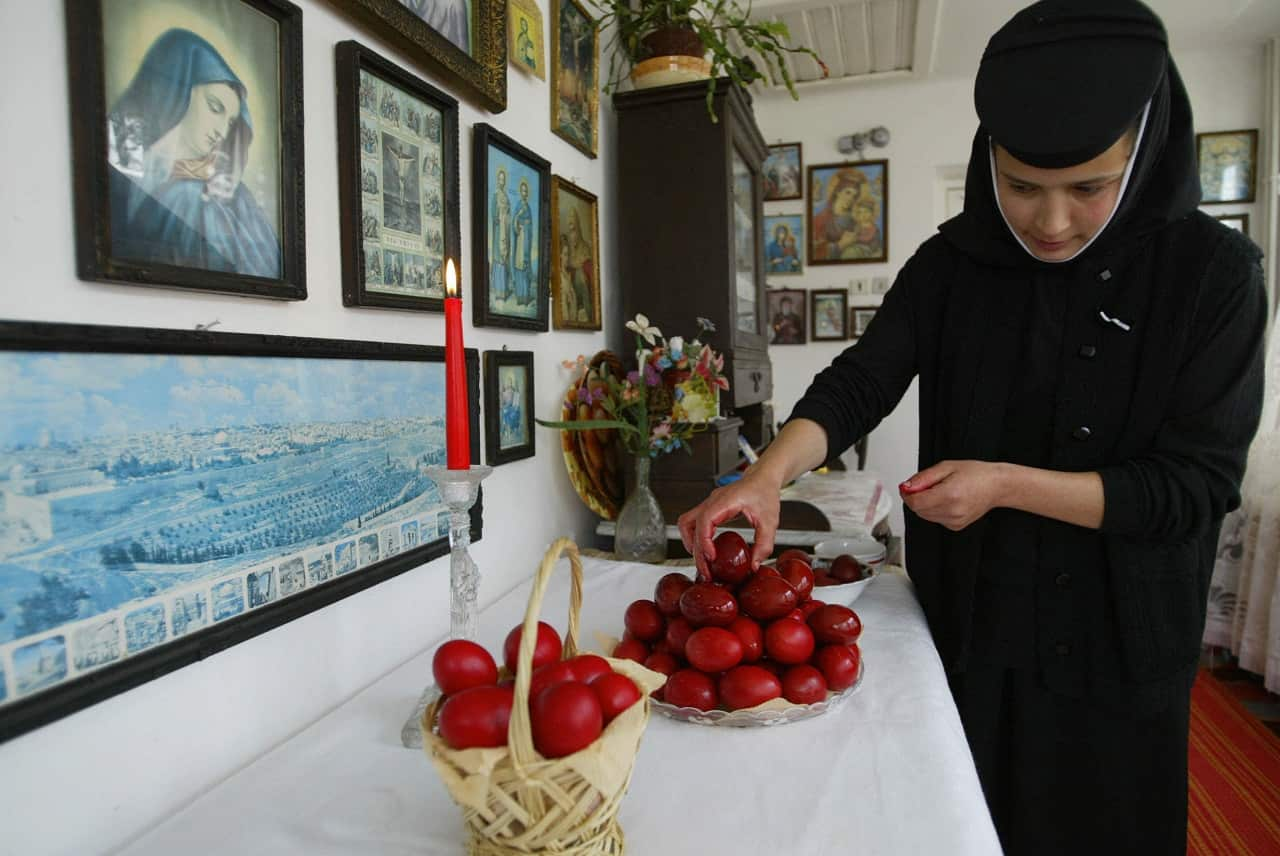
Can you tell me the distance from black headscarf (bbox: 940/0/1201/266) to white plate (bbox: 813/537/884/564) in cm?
69

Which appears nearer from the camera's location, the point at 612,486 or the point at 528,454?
the point at 528,454

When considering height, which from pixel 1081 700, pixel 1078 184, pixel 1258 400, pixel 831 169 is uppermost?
pixel 831 169

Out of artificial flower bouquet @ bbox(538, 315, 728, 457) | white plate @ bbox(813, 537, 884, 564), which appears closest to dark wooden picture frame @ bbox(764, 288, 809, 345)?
artificial flower bouquet @ bbox(538, 315, 728, 457)

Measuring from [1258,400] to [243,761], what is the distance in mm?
1349

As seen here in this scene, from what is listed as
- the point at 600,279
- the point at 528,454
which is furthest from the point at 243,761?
the point at 600,279

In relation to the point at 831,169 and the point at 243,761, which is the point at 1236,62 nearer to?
the point at 831,169

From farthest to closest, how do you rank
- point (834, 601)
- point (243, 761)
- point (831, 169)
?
point (831, 169) → point (834, 601) → point (243, 761)

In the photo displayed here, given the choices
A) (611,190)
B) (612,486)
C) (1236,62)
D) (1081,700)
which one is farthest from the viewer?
(1236,62)

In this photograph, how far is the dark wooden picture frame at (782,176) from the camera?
13.5 feet

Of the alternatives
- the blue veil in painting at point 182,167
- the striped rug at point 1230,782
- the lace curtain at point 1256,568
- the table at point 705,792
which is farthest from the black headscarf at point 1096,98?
the lace curtain at point 1256,568

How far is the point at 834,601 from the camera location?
1174 millimetres

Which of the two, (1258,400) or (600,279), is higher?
(600,279)

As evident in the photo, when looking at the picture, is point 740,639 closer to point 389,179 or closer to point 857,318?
point 389,179

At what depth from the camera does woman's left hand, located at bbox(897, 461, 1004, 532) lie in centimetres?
95
